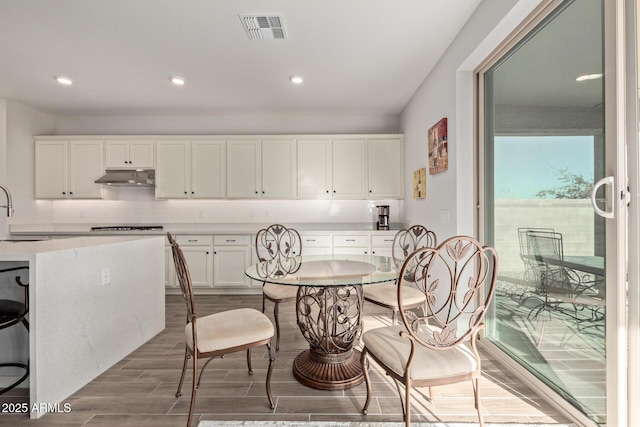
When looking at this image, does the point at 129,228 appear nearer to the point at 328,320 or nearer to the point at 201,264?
the point at 201,264

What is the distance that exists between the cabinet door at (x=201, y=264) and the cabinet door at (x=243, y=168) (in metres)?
0.91

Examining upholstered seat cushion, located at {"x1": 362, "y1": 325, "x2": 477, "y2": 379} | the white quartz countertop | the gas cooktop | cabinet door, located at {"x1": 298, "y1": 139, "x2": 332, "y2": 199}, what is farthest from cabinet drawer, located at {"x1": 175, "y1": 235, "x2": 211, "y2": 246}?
upholstered seat cushion, located at {"x1": 362, "y1": 325, "x2": 477, "y2": 379}

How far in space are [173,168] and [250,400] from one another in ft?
12.2

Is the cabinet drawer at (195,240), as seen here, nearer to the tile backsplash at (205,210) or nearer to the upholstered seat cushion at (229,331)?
the tile backsplash at (205,210)

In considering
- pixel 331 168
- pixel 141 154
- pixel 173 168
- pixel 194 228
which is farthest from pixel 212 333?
pixel 141 154

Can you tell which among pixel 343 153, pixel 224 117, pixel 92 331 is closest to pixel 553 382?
pixel 92 331

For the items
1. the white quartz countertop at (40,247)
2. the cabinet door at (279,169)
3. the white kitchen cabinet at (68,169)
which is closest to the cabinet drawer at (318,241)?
the cabinet door at (279,169)

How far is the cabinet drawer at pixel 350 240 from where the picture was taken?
423 centimetres

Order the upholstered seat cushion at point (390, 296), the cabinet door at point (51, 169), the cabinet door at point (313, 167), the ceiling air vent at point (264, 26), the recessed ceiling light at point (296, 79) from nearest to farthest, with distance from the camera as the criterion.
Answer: the upholstered seat cushion at point (390, 296) < the ceiling air vent at point (264, 26) < the recessed ceiling light at point (296, 79) < the cabinet door at point (51, 169) < the cabinet door at point (313, 167)

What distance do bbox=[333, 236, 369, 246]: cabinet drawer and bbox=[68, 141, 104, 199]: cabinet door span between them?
3636 millimetres

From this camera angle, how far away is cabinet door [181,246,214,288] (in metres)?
4.21

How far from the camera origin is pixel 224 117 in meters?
4.83

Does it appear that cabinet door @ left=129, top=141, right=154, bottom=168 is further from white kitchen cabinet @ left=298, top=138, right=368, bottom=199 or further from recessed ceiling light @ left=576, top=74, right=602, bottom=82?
recessed ceiling light @ left=576, top=74, right=602, bottom=82

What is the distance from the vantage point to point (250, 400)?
1.83 metres
